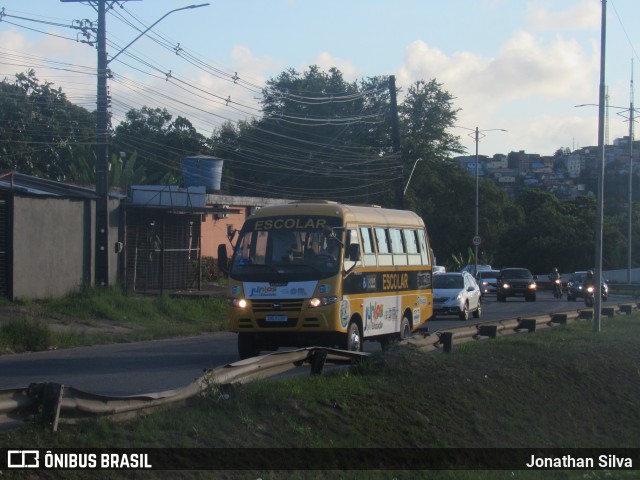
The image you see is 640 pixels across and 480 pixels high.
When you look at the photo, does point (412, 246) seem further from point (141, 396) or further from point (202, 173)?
point (202, 173)

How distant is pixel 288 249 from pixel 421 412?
18.8 ft

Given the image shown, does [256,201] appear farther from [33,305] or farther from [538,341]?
[538,341]

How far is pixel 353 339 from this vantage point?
16109 millimetres

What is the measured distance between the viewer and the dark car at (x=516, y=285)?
45.3m

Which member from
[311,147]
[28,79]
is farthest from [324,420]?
[311,147]

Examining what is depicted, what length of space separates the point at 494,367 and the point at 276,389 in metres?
5.13

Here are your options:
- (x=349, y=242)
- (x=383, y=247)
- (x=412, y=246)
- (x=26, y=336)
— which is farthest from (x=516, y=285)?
(x=26, y=336)

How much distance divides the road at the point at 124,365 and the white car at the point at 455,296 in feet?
31.7

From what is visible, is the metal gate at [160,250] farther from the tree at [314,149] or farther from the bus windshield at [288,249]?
the tree at [314,149]

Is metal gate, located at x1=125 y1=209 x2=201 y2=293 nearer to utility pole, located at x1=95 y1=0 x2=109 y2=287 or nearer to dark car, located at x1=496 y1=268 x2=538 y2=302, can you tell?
utility pole, located at x1=95 y1=0 x2=109 y2=287

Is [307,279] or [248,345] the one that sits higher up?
[307,279]

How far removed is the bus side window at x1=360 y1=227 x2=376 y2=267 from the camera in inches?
665

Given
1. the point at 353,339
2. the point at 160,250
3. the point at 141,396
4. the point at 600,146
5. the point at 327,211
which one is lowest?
the point at 353,339

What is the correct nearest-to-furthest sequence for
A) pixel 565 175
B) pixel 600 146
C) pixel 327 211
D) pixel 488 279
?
pixel 327 211 < pixel 600 146 < pixel 488 279 < pixel 565 175
